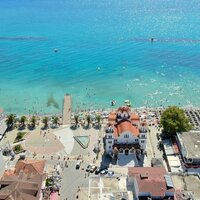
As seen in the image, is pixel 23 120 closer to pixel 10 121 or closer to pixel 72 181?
pixel 10 121

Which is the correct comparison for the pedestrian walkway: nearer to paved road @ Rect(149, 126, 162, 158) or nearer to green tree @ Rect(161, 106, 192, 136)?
paved road @ Rect(149, 126, 162, 158)

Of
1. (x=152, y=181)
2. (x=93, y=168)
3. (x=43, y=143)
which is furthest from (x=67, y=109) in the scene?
(x=152, y=181)

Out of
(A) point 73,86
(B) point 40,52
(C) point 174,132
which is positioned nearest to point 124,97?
(A) point 73,86

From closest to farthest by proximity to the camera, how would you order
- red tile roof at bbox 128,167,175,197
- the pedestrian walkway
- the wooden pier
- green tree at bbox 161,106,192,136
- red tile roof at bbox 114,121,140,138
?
red tile roof at bbox 128,167,175,197, red tile roof at bbox 114,121,140,138, green tree at bbox 161,106,192,136, the pedestrian walkway, the wooden pier

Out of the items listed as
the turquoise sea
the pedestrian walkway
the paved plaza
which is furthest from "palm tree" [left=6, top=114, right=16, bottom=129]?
the turquoise sea

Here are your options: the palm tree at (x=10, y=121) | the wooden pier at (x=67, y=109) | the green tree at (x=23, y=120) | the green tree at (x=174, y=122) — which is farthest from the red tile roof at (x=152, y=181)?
the palm tree at (x=10, y=121)

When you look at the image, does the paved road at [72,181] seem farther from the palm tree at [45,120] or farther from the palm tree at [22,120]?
the palm tree at [22,120]

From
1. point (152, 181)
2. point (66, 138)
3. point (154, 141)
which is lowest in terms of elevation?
point (152, 181)
